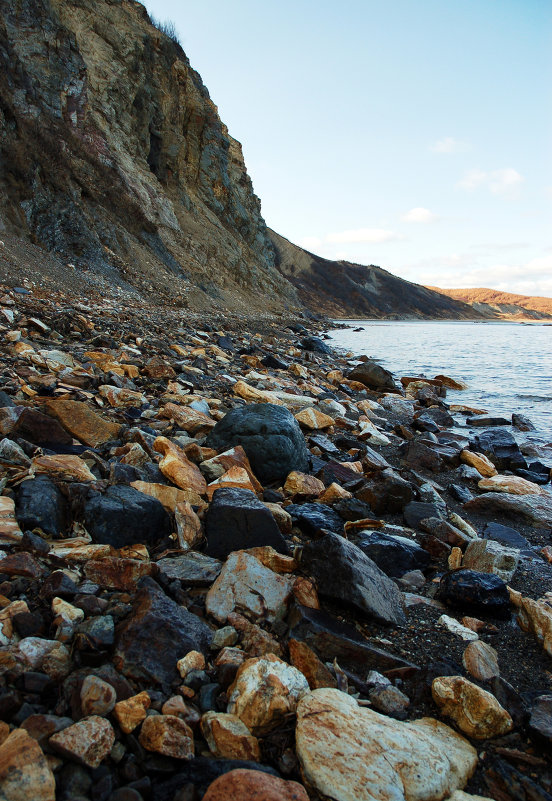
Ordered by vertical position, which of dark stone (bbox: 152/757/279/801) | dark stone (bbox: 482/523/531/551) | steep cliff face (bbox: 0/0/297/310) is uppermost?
steep cliff face (bbox: 0/0/297/310)

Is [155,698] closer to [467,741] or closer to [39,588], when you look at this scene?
[39,588]

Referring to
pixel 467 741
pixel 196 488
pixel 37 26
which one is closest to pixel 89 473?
pixel 196 488

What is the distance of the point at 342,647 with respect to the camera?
1.59 meters

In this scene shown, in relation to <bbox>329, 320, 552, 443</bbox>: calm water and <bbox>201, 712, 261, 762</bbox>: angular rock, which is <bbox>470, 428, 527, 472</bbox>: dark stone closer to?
<bbox>329, 320, 552, 443</bbox>: calm water

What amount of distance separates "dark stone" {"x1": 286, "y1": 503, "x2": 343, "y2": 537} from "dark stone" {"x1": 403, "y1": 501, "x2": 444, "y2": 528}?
0.53 metres

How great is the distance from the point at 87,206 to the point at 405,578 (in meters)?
15.6

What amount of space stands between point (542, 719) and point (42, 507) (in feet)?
6.34

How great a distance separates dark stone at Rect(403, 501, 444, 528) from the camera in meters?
2.88

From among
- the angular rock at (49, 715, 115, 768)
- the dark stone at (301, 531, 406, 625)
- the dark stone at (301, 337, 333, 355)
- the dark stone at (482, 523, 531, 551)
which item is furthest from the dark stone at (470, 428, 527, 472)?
the dark stone at (301, 337, 333, 355)

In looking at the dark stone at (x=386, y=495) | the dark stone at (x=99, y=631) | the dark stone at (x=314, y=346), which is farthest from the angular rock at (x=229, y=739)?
the dark stone at (x=314, y=346)

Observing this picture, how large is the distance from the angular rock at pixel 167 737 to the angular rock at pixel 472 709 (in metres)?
0.81

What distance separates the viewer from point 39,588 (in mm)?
1518

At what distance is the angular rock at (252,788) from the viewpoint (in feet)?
3.22

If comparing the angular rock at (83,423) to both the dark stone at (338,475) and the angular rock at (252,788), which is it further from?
→ the angular rock at (252,788)
